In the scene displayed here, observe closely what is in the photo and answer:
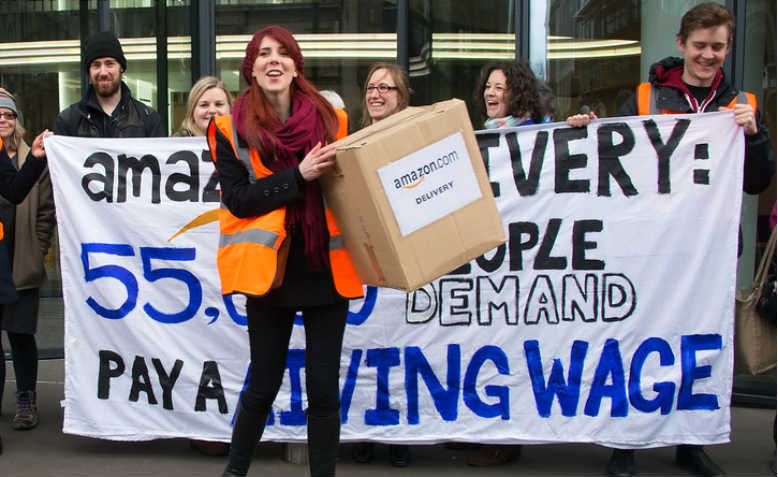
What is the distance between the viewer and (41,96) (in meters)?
7.18

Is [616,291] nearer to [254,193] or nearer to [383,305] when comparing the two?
[383,305]

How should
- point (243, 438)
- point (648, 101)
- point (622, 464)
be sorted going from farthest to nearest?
1. point (648, 101)
2. point (622, 464)
3. point (243, 438)

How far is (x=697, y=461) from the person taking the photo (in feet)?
12.3

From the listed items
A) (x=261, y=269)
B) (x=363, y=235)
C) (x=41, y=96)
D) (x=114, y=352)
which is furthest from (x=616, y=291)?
(x=41, y=96)

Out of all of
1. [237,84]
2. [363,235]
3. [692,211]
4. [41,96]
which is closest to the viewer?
[363,235]

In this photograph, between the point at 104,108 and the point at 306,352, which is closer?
the point at 306,352

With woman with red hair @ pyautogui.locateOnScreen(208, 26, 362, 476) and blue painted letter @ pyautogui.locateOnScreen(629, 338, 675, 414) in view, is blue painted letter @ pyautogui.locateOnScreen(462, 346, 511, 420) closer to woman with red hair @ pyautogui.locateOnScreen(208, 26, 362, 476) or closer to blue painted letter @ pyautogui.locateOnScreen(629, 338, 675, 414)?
blue painted letter @ pyautogui.locateOnScreen(629, 338, 675, 414)

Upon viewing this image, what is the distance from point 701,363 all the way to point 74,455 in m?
2.81

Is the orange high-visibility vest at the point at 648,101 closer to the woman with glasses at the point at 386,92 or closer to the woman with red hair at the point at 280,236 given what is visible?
the woman with glasses at the point at 386,92

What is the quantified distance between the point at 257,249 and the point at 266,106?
0.50 m

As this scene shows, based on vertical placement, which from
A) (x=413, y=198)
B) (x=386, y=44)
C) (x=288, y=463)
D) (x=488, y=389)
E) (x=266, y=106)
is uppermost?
(x=386, y=44)

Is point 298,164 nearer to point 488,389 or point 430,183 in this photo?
point 430,183

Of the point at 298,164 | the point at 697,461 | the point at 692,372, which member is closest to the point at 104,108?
the point at 298,164

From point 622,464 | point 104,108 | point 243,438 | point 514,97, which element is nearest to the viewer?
point 243,438
